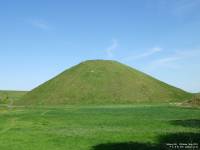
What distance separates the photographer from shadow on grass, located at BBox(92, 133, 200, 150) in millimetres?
23719

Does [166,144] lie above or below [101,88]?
below

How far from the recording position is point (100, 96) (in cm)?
12425

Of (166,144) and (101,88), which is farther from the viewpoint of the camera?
(101,88)

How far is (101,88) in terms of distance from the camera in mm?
131250

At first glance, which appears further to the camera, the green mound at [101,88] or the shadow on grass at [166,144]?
the green mound at [101,88]

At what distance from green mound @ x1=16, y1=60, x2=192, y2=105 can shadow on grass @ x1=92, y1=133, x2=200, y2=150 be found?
293 ft

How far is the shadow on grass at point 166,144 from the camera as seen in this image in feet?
77.8

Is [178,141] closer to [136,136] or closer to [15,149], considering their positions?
[136,136]

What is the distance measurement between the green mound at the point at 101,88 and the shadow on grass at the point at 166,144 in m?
89.3

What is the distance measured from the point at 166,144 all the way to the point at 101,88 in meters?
106

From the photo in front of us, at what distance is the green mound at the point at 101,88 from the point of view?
12200cm

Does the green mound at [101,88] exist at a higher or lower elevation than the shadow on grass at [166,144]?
higher

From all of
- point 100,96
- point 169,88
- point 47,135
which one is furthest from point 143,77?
point 47,135

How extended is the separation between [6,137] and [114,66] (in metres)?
119
